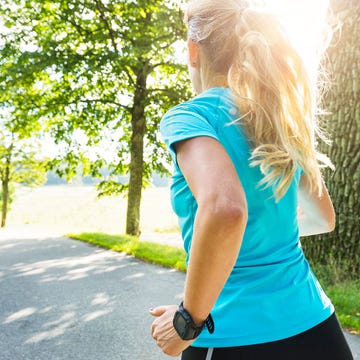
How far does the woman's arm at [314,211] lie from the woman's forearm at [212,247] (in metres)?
0.53

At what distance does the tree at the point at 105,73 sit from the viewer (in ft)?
45.7

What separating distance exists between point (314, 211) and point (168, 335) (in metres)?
0.72

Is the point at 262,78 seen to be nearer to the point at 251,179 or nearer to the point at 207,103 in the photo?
the point at 207,103

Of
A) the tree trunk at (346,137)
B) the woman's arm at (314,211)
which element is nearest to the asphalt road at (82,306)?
the tree trunk at (346,137)

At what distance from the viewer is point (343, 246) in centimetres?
600

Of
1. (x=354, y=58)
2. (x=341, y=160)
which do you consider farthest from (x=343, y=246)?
(x=354, y=58)

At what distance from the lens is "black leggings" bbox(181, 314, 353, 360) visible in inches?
49.1

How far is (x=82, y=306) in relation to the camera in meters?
5.45

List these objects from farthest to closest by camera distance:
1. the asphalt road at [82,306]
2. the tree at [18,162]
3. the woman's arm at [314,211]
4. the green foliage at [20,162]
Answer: the green foliage at [20,162] < the tree at [18,162] < the asphalt road at [82,306] < the woman's arm at [314,211]

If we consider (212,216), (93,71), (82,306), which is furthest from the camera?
(93,71)

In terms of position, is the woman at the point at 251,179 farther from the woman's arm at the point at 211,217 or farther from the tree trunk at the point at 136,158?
the tree trunk at the point at 136,158

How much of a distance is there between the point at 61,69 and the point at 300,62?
13.7m

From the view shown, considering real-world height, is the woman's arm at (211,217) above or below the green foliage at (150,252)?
above

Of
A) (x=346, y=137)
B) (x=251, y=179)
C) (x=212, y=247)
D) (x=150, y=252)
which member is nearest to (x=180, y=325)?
(x=212, y=247)
